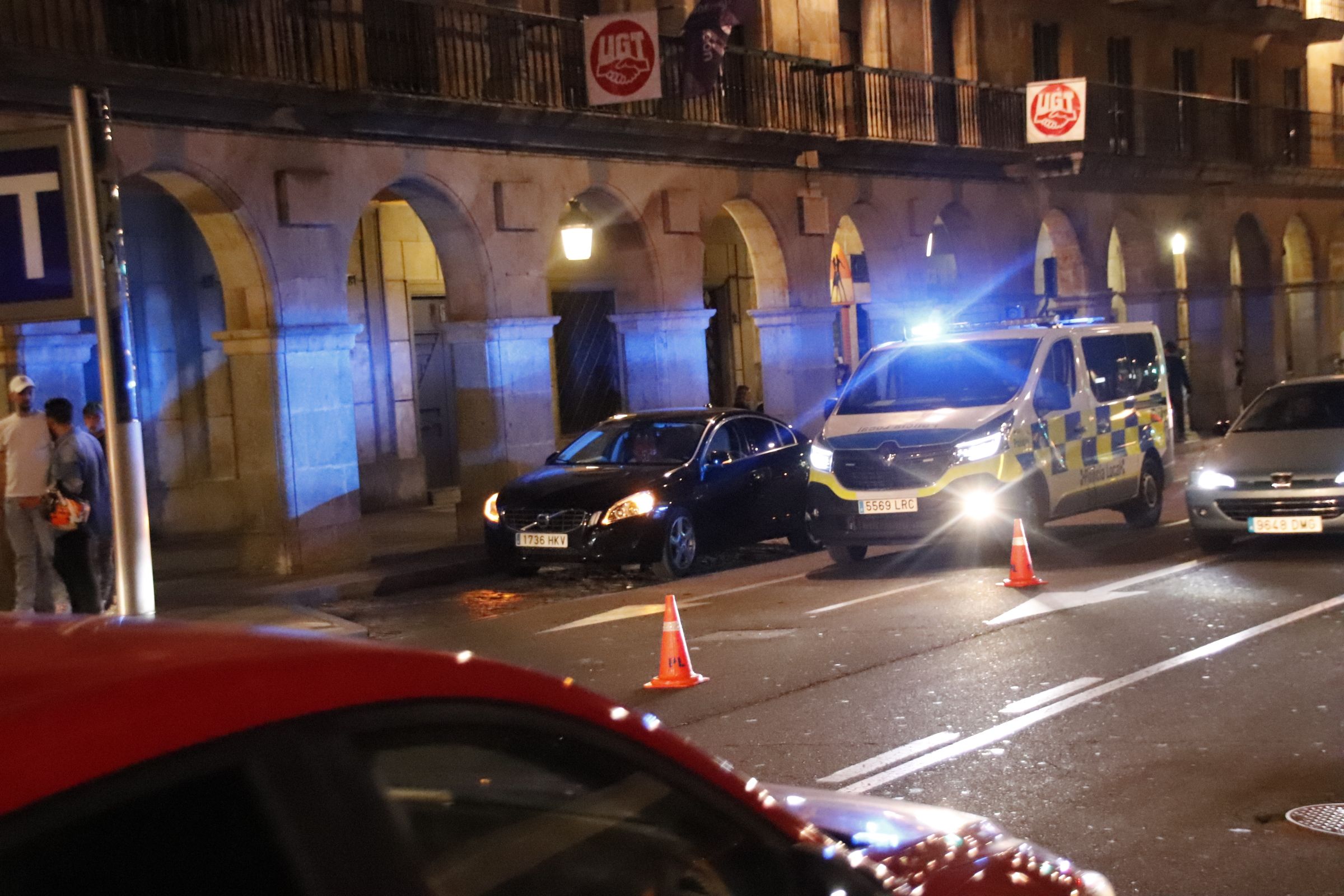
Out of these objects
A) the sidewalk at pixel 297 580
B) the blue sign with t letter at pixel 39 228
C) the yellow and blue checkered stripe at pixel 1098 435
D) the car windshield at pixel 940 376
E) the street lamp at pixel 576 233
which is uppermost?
the street lamp at pixel 576 233

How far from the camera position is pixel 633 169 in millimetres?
21234

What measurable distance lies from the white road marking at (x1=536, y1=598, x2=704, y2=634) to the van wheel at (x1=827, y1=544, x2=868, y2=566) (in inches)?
82.9

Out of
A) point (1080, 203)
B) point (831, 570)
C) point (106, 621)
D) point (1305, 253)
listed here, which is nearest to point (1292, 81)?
point (1305, 253)

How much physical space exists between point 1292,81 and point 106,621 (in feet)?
134

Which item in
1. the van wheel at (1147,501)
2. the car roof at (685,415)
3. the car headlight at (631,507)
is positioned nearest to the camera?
the car headlight at (631,507)

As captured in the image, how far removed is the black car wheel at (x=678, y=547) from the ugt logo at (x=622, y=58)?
588 cm

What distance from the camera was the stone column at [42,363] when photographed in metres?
14.6

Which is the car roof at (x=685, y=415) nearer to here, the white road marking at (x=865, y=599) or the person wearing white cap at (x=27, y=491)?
the white road marking at (x=865, y=599)

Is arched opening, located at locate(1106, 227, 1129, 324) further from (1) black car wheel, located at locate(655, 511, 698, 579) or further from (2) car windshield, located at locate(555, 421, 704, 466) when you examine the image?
(1) black car wheel, located at locate(655, 511, 698, 579)

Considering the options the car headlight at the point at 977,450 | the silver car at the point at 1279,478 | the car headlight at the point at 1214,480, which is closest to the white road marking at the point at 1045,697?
the car headlight at the point at 977,450

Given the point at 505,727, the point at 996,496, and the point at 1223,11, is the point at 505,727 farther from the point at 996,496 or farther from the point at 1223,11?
the point at 1223,11

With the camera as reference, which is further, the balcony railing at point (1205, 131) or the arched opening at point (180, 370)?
the balcony railing at point (1205, 131)

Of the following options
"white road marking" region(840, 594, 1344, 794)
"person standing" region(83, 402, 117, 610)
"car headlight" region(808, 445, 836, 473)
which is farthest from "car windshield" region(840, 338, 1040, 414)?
"person standing" region(83, 402, 117, 610)

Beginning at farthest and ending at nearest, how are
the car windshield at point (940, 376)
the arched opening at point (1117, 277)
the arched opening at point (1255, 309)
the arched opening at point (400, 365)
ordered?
1. the arched opening at point (1255, 309)
2. the arched opening at point (1117, 277)
3. the arched opening at point (400, 365)
4. the car windshield at point (940, 376)
